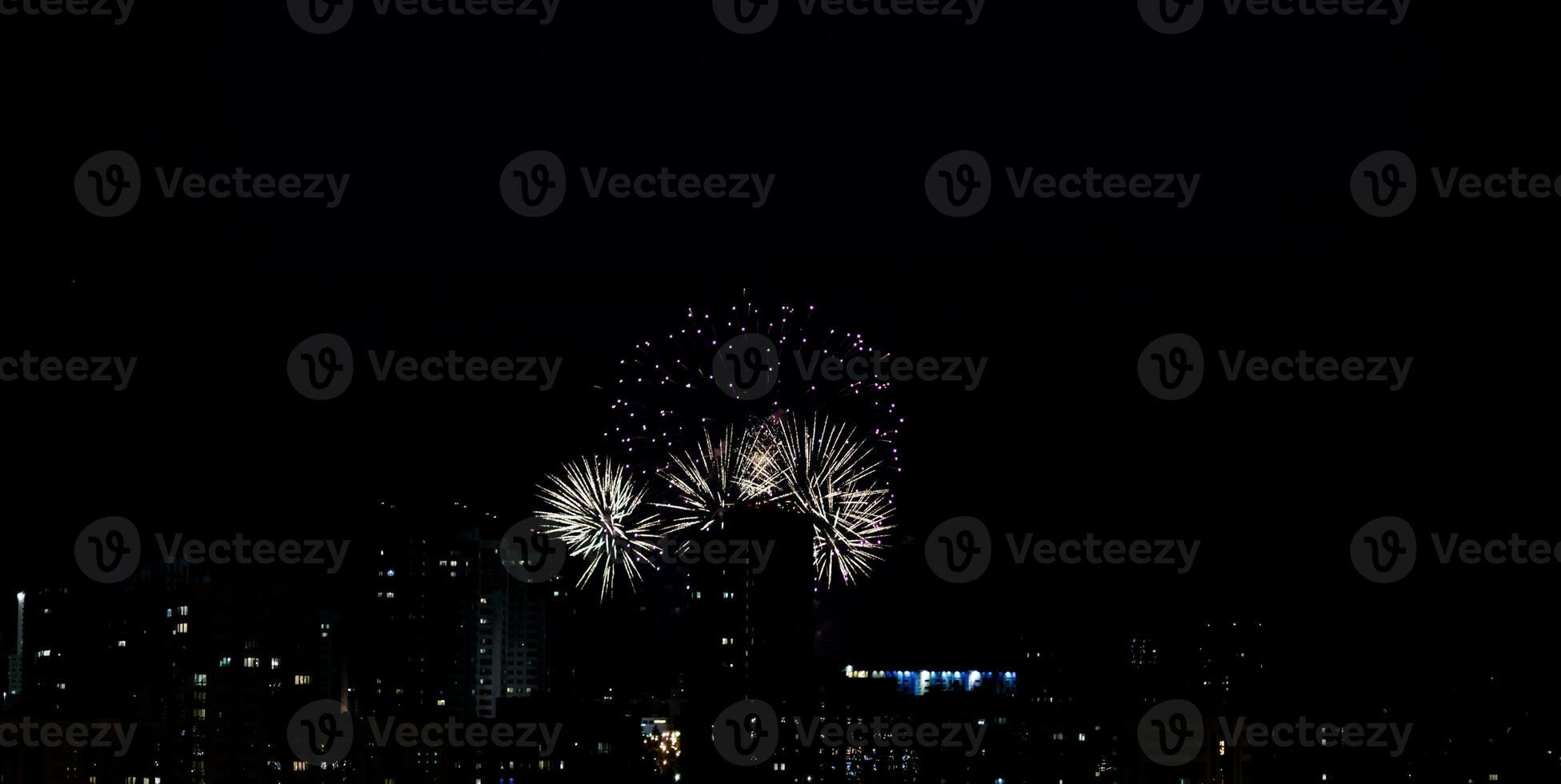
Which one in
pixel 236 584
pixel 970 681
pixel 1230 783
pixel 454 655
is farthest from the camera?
pixel 970 681

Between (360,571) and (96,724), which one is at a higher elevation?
(360,571)

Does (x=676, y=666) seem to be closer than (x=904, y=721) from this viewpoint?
No

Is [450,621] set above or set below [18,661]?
above

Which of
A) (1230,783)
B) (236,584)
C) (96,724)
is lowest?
(1230,783)

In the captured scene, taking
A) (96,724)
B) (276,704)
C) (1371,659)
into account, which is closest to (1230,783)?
(1371,659)

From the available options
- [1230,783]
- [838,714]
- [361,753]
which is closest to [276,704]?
[361,753]

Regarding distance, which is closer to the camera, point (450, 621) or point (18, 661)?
point (450, 621)

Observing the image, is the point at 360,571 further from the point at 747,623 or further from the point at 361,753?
the point at 747,623

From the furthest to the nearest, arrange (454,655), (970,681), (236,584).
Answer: (970,681) < (454,655) < (236,584)

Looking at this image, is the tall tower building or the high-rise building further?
the tall tower building

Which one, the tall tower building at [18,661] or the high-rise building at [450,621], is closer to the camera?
the high-rise building at [450,621]
